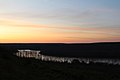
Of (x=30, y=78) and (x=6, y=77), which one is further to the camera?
(x=30, y=78)

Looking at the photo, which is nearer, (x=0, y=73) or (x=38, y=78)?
(x=0, y=73)

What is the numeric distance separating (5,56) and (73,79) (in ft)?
26.4

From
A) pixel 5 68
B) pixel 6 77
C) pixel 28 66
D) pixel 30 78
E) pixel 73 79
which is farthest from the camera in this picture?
pixel 28 66

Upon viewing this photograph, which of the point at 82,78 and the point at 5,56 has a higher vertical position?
the point at 5,56

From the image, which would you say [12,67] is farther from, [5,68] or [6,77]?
[6,77]

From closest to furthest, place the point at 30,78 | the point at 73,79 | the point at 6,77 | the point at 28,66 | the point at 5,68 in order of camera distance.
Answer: the point at 6,77 → the point at 30,78 → the point at 5,68 → the point at 73,79 → the point at 28,66

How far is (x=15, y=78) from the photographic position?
70.3ft

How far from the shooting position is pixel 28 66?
29.3 meters

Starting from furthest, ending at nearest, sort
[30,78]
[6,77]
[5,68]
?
[5,68] < [30,78] < [6,77]

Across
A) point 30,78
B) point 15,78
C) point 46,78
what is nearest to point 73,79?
point 46,78

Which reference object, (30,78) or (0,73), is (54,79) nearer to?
(30,78)

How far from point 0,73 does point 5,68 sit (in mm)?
2646

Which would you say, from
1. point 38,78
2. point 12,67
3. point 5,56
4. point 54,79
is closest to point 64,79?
point 54,79

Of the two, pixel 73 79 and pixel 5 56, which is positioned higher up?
pixel 5 56
